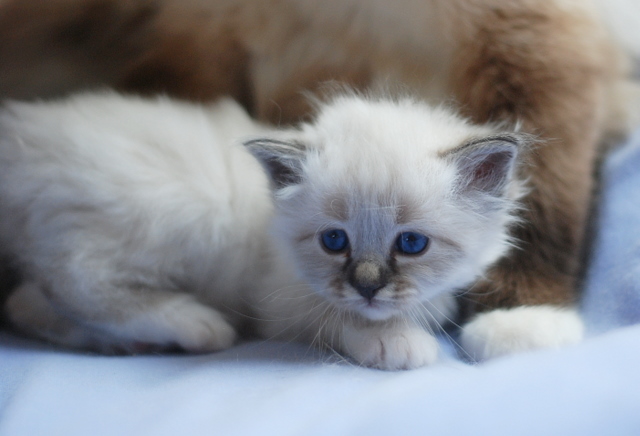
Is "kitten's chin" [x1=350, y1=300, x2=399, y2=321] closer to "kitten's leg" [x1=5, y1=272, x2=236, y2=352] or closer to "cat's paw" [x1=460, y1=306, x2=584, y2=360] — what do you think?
"cat's paw" [x1=460, y1=306, x2=584, y2=360]

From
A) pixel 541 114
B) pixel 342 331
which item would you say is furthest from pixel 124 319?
pixel 541 114

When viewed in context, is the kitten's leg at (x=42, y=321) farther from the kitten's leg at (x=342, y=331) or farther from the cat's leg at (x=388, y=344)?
the cat's leg at (x=388, y=344)

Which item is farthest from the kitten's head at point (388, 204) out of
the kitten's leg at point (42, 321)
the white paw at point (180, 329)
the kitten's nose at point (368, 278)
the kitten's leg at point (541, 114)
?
the kitten's leg at point (42, 321)

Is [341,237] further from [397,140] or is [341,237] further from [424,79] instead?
[424,79]

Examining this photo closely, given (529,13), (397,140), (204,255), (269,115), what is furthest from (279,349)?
(529,13)

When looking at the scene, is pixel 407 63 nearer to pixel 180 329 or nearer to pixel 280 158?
pixel 280 158

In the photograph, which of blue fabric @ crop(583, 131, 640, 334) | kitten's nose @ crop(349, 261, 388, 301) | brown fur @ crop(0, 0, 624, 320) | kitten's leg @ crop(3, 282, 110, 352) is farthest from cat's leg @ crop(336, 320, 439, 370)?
kitten's leg @ crop(3, 282, 110, 352)
